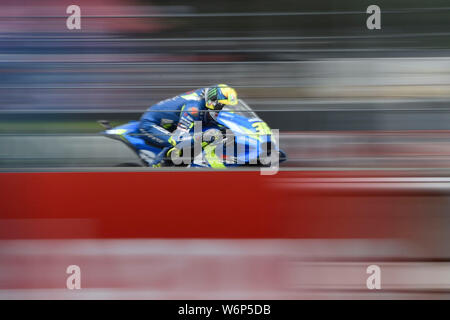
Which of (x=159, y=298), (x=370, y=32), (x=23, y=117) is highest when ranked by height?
(x=370, y=32)

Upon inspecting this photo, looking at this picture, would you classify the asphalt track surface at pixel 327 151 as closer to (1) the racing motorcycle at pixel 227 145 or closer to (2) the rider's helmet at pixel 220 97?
(1) the racing motorcycle at pixel 227 145

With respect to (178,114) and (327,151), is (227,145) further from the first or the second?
(327,151)

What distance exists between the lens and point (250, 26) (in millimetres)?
2410

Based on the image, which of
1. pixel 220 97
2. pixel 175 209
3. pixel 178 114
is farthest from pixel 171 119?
pixel 175 209

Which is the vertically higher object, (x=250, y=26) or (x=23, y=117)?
(x=250, y=26)

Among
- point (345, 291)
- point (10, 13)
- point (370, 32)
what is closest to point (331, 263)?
point (345, 291)

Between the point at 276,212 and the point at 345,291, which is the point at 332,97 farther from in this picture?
the point at 345,291

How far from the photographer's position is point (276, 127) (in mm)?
2502

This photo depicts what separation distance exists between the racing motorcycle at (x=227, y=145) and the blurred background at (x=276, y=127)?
0.23 feet

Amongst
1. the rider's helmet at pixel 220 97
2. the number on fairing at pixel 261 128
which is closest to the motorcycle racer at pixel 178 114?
the rider's helmet at pixel 220 97

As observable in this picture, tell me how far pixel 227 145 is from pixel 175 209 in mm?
427

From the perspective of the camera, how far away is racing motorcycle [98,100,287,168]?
2.51 meters

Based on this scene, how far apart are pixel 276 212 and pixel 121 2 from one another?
1.18 metres

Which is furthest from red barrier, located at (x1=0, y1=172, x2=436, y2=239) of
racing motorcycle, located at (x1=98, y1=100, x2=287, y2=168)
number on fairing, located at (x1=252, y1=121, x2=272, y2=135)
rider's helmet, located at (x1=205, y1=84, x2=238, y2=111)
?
rider's helmet, located at (x1=205, y1=84, x2=238, y2=111)
